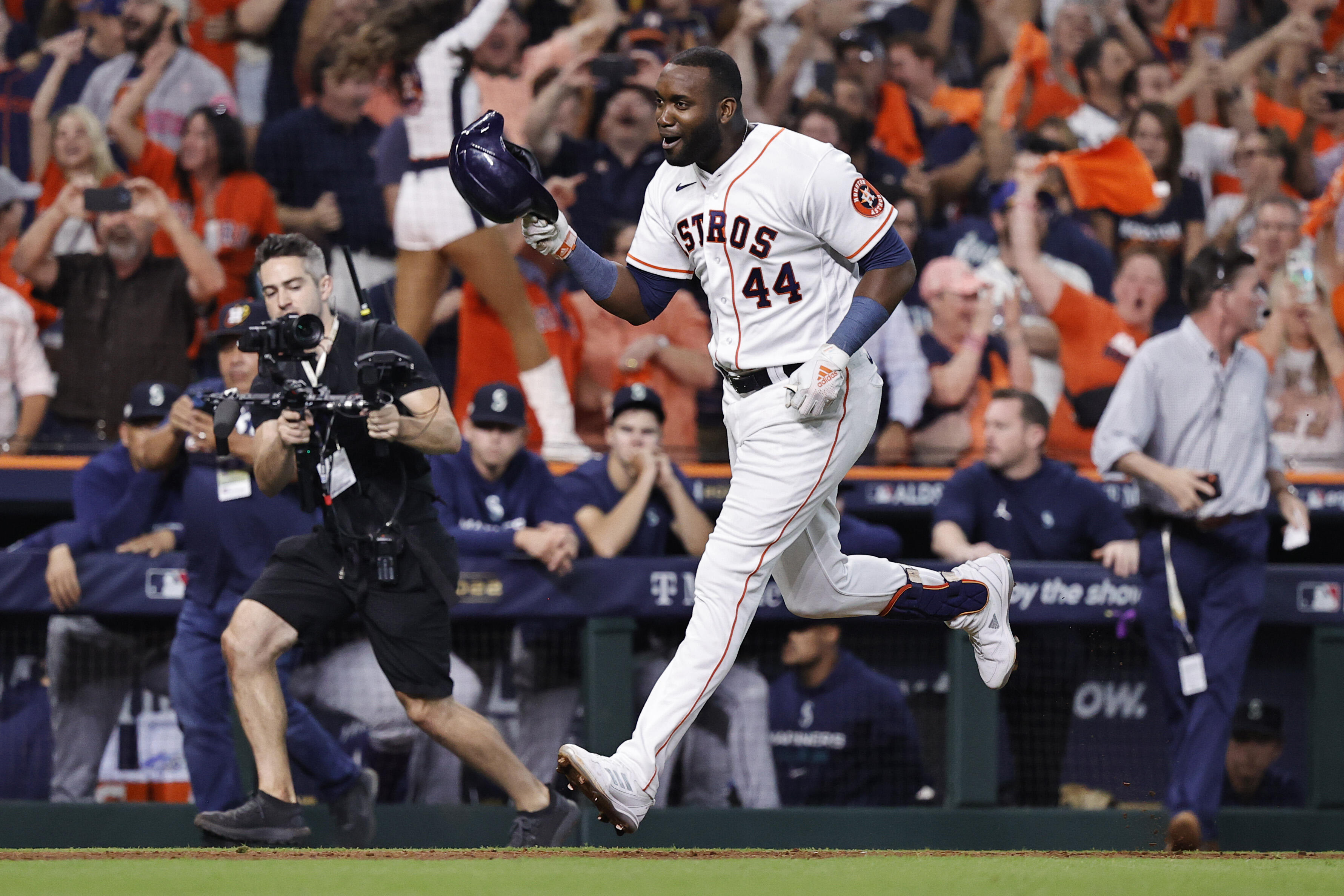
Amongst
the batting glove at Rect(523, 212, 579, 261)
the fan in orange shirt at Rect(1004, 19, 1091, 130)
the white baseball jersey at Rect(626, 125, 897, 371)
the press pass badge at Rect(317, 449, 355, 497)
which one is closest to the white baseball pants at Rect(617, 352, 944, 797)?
the white baseball jersey at Rect(626, 125, 897, 371)

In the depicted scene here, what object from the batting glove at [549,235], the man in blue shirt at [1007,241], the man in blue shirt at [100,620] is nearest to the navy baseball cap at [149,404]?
the man in blue shirt at [100,620]

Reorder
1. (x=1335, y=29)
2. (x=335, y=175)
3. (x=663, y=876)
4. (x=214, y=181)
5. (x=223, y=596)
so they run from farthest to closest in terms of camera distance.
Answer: (x=1335, y=29), (x=335, y=175), (x=214, y=181), (x=223, y=596), (x=663, y=876)

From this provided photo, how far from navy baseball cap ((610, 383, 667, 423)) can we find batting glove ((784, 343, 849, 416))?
228cm

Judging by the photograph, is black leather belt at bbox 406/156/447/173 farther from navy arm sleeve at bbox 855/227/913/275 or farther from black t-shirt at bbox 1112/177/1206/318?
navy arm sleeve at bbox 855/227/913/275

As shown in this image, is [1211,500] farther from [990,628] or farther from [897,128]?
[897,128]

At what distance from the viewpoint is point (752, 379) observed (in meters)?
3.69

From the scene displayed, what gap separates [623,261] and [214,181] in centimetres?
182

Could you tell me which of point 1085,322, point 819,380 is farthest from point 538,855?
point 1085,322

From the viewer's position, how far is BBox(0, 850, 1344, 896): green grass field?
306cm

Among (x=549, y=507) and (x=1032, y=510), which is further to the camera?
(x=1032, y=510)

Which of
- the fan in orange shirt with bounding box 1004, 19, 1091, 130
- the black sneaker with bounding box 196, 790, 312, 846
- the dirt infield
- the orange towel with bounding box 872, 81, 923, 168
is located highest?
the fan in orange shirt with bounding box 1004, 19, 1091, 130

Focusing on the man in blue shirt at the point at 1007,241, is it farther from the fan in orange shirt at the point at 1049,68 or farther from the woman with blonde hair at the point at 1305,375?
the woman with blonde hair at the point at 1305,375

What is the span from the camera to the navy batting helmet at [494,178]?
3508 millimetres

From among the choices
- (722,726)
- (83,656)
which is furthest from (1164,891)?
(83,656)
